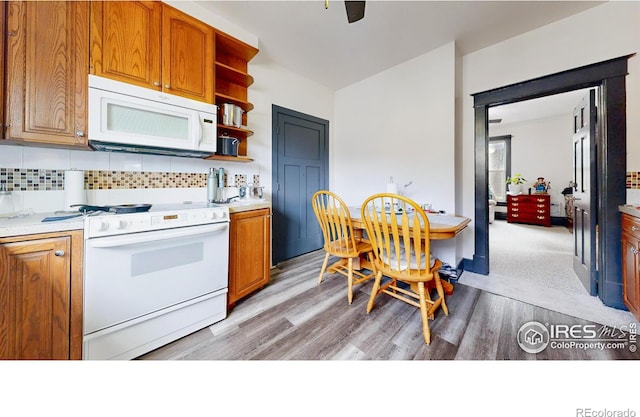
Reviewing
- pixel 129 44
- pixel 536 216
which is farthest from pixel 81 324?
pixel 536 216

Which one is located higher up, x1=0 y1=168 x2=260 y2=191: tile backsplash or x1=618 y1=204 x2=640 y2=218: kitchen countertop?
x1=0 y1=168 x2=260 y2=191: tile backsplash

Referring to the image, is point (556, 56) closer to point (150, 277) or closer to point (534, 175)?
point (150, 277)

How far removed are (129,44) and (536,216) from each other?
7907mm

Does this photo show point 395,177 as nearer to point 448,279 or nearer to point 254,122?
point 448,279

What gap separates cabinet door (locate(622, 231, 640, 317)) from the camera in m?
1.47

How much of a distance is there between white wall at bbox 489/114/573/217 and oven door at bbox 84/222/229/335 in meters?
7.74

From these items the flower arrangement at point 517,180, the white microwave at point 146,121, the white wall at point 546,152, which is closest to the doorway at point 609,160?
the white microwave at point 146,121

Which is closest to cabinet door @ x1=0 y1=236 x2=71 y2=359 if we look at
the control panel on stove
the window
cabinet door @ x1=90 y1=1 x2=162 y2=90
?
the control panel on stove

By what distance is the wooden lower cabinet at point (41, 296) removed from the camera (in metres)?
0.96

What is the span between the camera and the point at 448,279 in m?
2.32

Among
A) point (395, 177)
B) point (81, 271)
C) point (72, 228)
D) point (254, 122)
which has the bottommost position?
point (81, 271)

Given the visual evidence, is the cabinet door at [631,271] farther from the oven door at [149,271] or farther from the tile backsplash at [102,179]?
the tile backsplash at [102,179]

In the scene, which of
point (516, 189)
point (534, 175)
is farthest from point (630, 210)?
point (534, 175)
